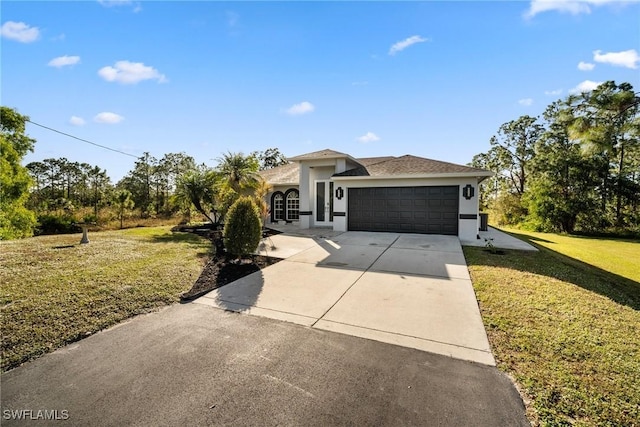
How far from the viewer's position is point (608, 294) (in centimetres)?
526

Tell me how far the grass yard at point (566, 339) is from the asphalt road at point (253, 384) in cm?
36

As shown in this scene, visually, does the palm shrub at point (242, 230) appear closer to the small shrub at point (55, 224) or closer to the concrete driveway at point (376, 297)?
the concrete driveway at point (376, 297)

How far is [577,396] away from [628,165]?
86.8 feet

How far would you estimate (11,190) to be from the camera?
51.9 feet

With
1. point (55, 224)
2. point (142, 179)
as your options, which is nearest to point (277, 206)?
point (55, 224)

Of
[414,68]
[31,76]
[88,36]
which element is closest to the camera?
[88,36]

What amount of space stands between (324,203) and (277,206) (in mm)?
3575

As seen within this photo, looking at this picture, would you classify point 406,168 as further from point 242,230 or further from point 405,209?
point 242,230

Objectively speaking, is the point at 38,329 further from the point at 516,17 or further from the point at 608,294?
the point at 516,17

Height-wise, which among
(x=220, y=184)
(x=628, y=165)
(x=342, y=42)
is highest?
(x=342, y=42)

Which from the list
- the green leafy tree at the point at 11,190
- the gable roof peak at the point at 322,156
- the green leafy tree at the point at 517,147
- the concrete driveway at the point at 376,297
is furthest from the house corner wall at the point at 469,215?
the green leafy tree at the point at 11,190

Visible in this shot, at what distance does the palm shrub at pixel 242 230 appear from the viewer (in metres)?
7.09

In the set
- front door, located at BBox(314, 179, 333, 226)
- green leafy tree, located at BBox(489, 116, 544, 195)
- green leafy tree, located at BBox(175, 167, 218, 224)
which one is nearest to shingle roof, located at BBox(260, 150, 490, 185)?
front door, located at BBox(314, 179, 333, 226)

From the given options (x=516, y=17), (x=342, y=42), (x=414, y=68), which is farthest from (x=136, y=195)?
(x=516, y=17)
